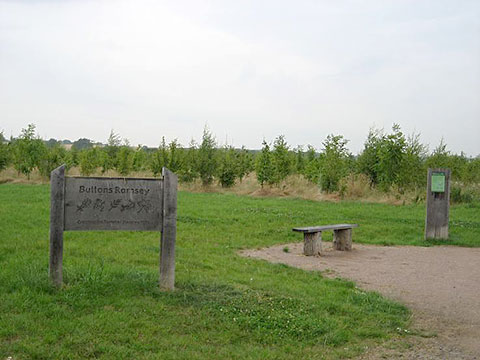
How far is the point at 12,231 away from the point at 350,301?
24.0 feet

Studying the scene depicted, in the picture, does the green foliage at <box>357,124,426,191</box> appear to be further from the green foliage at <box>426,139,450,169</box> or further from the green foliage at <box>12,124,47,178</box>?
the green foliage at <box>12,124,47,178</box>

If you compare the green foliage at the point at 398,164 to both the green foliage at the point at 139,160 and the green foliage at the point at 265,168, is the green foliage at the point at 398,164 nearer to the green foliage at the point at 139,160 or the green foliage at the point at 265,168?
the green foliage at the point at 265,168

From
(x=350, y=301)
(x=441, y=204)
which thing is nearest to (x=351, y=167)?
(x=441, y=204)

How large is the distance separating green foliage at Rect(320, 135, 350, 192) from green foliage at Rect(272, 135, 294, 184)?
210 centimetres

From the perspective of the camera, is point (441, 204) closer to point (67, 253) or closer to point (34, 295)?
point (67, 253)

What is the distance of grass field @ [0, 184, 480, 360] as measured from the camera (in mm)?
4754

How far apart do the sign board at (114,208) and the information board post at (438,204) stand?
825cm

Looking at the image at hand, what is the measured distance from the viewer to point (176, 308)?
231 inches

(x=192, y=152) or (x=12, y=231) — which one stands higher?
(x=192, y=152)

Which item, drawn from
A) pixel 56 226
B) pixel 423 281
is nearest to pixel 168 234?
pixel 56 226

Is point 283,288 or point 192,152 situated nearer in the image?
point 283,288

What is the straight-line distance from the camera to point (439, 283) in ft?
26.6

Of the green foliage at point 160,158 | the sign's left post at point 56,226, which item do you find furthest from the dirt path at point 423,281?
the green foliage at point 160,158

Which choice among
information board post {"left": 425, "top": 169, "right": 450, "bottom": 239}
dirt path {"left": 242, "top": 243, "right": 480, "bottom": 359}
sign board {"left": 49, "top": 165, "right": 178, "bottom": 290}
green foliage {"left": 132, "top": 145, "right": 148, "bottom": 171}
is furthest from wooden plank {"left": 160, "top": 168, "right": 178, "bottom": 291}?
green foliage {"left": 132, "top": 145, "right": 148, "bottom": 171}
